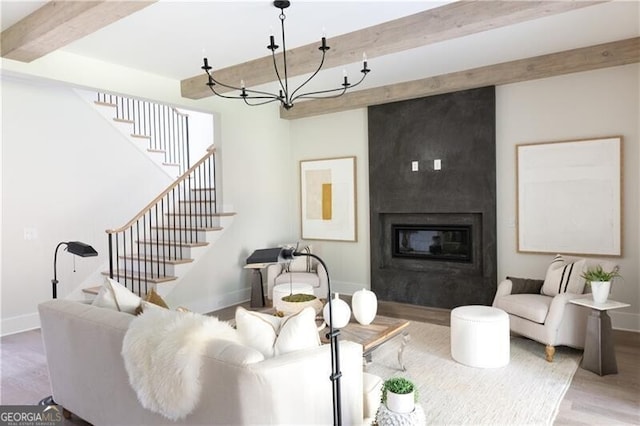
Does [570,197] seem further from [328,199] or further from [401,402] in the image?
[401,402]

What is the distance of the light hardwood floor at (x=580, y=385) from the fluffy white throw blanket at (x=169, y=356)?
Result: 3.97ft

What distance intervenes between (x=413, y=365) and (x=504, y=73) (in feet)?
11.1

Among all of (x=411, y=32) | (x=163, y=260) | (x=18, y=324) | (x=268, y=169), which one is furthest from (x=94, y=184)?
(x=411, y=32)

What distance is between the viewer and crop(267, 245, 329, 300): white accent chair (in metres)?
5.37

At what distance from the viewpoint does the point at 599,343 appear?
3332mm

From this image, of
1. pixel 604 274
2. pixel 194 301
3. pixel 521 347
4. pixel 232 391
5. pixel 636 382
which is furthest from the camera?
pixel 194 301

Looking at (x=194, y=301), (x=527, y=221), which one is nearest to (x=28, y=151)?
(x=194, y=301)

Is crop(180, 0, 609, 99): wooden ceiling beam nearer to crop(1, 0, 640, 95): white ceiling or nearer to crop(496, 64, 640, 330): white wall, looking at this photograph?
crop(1, 0, 640, 95): white ceiling

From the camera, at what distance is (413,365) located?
11.7ft

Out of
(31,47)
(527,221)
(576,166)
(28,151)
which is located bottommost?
(527,221)

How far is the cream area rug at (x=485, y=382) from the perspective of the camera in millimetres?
2719

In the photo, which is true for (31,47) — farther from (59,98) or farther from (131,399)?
(131,399)

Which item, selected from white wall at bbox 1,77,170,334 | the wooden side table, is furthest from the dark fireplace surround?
white wall at bbox 1,77,170,334

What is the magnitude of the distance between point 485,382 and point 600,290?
1.23m
